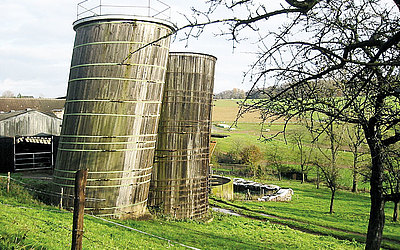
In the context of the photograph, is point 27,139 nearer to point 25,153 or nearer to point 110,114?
point 25,153

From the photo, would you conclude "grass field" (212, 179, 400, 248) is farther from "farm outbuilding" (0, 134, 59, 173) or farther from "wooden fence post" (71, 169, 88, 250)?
"wooden fence post" (71, 169, 88, 250)

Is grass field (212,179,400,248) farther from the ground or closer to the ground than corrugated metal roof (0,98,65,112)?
closer to the ground

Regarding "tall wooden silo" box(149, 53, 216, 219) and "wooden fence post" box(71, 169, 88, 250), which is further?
"tall wooden silo" box(149, 53, 216, 219)

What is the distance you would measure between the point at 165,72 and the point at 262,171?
29821 mm

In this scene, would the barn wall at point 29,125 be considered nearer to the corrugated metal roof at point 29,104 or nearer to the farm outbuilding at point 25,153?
the farm outbuilding at point 25,153

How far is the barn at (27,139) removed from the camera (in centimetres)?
2052

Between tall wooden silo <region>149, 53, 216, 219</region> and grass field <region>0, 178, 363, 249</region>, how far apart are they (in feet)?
3.31

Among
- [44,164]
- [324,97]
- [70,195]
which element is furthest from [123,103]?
[44,164]

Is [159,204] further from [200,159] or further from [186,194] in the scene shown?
[200,159]

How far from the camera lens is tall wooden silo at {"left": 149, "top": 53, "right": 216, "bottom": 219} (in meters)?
15.2

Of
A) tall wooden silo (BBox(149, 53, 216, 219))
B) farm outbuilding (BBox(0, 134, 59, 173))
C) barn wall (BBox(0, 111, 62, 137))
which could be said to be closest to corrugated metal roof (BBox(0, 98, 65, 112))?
farm outbuilding (BBox(0, 134, 59, 173))

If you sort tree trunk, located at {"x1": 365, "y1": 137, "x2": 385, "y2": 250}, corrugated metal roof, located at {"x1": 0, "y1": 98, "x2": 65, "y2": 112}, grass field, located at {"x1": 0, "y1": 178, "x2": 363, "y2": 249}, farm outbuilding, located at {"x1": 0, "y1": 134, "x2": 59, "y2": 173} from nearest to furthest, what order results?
grass field, located at {"x1": 0, "y1": 178, "x2": 363, "y2": 249} < tree trunk, located at {"x1": 365, "y1": 137, "x2": 385, "y2": 250} < farm outbuilding, located at {"x1": 0, "y1": 134, "x2": 59, "y2": 173} < corrugated metal roof, located at {"x1": 0, "y1": 98, "x2": 65, "y2": 112}

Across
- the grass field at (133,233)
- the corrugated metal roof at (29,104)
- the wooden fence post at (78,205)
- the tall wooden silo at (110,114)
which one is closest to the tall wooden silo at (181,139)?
the grass field at (133,233)

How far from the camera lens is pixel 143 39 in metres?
13.4
